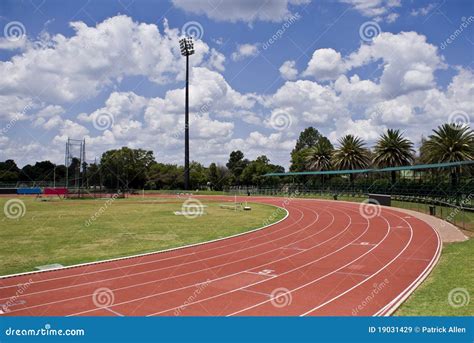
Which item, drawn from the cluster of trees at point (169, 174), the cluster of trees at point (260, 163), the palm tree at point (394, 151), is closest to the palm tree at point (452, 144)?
the cluster of trees at point (260, 163)

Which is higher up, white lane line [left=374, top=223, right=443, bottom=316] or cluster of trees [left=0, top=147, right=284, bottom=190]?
cluster of trees [left=0, top=147, right=284, bottom=190]

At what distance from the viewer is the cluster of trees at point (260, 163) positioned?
40.0m

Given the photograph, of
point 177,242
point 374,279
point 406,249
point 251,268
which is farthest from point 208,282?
point 406,249

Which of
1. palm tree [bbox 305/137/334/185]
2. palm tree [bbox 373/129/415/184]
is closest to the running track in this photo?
palm tree [bbox 373/129/415/184]

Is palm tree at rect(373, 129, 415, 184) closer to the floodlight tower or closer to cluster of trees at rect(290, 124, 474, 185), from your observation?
cluster of trees at rect(290, 124, 474, 185)

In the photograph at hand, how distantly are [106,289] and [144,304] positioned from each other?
1950 millimetres

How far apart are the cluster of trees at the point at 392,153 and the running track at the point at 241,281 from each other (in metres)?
23.0

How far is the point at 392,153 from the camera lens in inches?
2083

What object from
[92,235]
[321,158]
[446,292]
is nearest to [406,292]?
[446,292]

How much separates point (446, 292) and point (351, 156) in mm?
52862

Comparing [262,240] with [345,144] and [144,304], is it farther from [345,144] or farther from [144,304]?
[345,144]

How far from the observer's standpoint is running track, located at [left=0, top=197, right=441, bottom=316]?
10.0m

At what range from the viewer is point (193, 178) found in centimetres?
9944

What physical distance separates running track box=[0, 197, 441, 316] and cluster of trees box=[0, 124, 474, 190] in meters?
23.0
